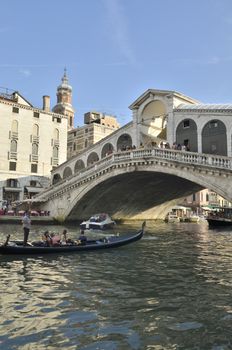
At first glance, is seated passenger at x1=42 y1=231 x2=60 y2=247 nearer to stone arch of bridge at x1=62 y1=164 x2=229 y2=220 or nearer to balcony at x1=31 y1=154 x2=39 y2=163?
stone arch of bridge at x1=62 y1=164 x2=229 y2=220

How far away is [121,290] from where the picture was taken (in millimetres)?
9133

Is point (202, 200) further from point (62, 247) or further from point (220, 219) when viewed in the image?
point (62, 247)

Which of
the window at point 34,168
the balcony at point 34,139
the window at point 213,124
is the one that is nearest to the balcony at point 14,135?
the balcony at point 34,139

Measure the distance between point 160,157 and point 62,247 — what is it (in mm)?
12680

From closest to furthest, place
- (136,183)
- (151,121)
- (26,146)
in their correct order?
1. (151,121)
2. (136,183)
3. (26,146)

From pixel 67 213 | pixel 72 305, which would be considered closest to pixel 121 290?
pixel 72 305

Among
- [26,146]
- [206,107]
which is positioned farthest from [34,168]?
[206,107]

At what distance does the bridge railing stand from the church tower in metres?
45.9

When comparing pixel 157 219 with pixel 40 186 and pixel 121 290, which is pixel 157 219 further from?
pixel 121 290

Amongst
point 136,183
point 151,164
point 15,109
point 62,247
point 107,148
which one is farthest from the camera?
point 15,109

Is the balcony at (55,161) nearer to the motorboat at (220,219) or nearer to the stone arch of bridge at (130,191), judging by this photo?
the stone arch of bridge at (130,191)

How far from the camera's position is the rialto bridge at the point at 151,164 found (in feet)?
78.1

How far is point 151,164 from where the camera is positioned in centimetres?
2619

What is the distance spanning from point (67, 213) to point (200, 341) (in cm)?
2795
